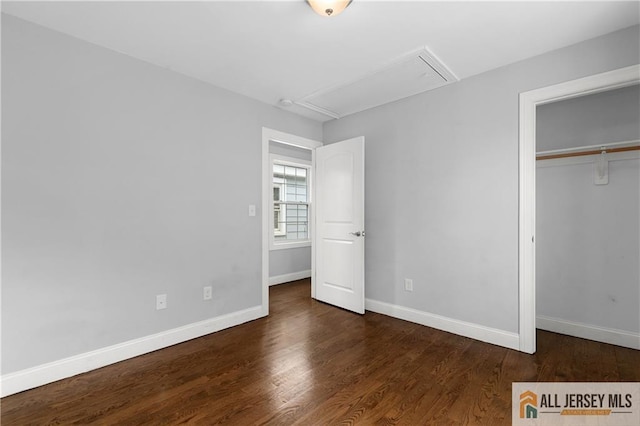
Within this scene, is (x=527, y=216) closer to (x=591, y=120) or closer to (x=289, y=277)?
(x=591, y=120)

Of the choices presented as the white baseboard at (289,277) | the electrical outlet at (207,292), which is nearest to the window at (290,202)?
the white baseboard at (289,277)

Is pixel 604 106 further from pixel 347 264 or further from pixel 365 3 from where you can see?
pixel 347 264

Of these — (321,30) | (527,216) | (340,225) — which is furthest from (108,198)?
(527,216)

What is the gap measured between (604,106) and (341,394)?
3332 mm

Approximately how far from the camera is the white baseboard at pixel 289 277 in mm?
4873

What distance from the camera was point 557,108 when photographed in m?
2.94

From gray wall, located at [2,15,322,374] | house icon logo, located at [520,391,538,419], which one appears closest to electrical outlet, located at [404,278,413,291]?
house icon logo, located at [520,391,538,419]

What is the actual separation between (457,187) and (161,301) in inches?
115

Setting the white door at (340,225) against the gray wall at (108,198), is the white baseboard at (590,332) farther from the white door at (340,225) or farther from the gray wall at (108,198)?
the gray wall at (108,198)

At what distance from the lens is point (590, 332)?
8.84 feet

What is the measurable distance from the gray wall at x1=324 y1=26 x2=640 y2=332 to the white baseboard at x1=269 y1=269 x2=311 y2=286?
1.86 meters

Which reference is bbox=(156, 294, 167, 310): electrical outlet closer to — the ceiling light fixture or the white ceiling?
the white ceiling

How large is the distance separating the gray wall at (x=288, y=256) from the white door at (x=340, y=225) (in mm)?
1112

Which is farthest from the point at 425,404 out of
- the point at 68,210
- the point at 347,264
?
the point at 68,210
